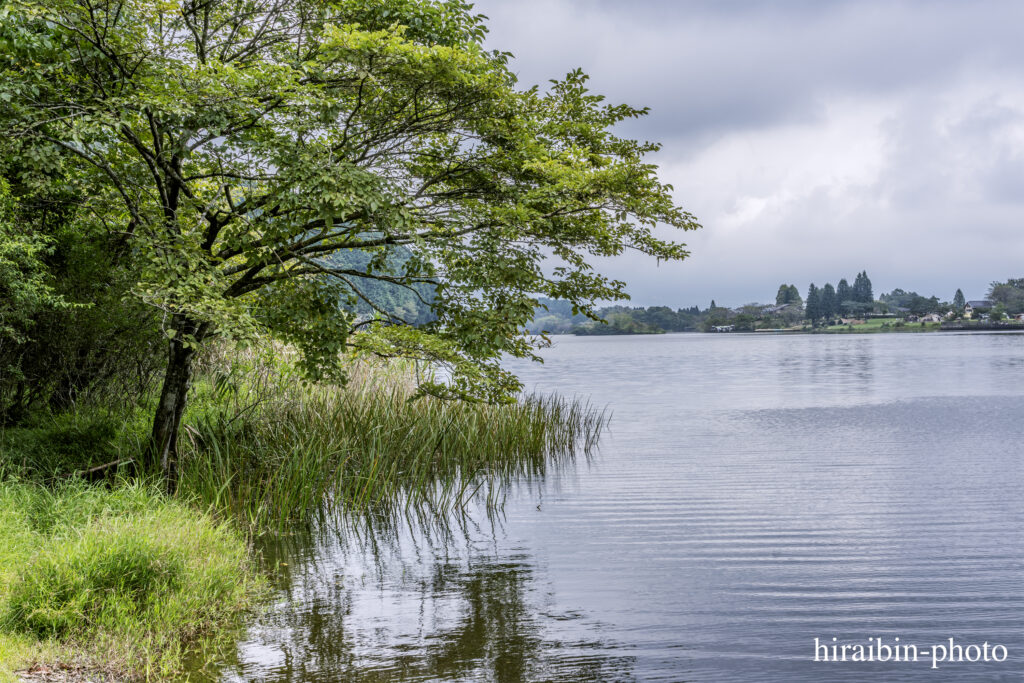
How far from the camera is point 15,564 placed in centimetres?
557

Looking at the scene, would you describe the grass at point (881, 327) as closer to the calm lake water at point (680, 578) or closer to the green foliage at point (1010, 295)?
the green foliage at point (1010, 295)

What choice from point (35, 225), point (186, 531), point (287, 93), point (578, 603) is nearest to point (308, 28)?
point (287, 93)

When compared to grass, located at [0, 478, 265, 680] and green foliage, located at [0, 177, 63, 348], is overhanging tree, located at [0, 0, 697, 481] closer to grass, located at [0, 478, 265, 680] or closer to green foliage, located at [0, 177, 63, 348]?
green foliage, located at [0, 177, 63, 348]

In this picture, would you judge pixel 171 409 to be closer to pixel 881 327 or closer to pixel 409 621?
pixel 409 621

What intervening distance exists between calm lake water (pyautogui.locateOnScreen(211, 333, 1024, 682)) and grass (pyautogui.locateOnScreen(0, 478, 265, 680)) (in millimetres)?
421

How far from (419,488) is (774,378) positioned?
104ft

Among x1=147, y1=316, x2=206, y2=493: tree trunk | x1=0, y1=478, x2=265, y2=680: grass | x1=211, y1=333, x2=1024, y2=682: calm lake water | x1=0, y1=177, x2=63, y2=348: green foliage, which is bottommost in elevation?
x1=211, y1=333, x2=1024, y2=682: calm lake water

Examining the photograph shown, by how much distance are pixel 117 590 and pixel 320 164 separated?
371 centimetres

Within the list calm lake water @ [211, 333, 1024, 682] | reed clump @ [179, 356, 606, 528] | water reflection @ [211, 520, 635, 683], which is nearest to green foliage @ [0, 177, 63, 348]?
reed clump @ [179, 356, 606, 528]

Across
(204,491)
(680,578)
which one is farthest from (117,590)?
(680,578)

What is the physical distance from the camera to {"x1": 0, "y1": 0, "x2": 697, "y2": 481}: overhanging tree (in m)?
6.88

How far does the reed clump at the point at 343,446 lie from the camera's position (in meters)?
8.84

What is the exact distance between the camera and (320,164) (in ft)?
22.4

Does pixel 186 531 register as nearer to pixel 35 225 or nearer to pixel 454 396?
pixel 454 396
